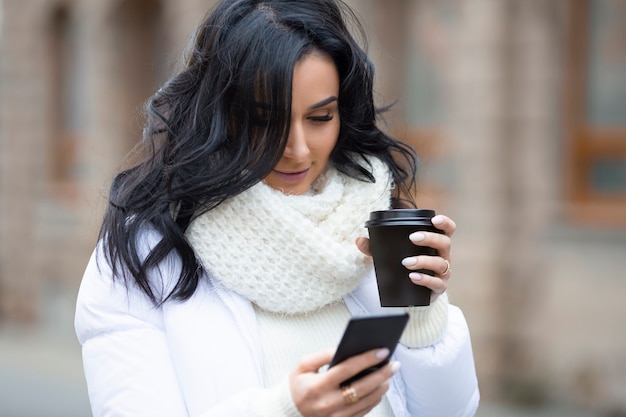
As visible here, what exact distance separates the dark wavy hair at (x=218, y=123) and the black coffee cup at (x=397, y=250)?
0.31m

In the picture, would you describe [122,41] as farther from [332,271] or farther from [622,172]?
[332,271]

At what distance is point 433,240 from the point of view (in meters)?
1.95

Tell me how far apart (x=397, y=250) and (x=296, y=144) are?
13.9 inches

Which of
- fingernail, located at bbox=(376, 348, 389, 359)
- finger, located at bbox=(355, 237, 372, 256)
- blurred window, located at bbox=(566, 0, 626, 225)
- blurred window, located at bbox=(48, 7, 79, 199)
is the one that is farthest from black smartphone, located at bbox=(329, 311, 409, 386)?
blurred window, located at bbox=(48, 7, 79, 199)

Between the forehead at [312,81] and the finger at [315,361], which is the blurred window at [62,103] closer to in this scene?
the forehead at [312,81]

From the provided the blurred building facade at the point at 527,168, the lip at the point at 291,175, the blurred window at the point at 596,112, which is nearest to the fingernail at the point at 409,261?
the lip at the point at 291,175

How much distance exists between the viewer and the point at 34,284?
488 inches

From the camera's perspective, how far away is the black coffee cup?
195 centimetres

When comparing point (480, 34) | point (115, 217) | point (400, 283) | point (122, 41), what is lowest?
point (400, 283)

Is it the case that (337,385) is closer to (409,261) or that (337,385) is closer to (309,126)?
(409,261)

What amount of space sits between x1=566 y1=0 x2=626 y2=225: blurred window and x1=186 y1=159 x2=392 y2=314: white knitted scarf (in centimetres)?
552

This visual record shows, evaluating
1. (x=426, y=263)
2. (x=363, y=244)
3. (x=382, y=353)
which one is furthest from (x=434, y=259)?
(x=382, y=353)

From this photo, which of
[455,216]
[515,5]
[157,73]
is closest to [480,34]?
[515,5]

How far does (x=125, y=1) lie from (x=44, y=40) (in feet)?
5.26
